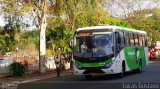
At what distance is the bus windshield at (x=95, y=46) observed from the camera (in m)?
25.2

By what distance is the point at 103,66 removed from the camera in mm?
25062

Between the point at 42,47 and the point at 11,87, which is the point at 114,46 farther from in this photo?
the point at 42,47

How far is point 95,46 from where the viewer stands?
83.0 ft

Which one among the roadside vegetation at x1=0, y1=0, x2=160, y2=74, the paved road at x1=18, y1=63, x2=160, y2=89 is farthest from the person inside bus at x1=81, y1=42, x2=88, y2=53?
the roadside vegetation at x1=0, y1=0, x2=160, y2=74

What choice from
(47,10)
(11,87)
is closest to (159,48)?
(47,10)

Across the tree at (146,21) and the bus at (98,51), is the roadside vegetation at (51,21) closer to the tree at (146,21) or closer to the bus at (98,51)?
the bus at (98,51)

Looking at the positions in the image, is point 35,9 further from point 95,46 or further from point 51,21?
point 95,46

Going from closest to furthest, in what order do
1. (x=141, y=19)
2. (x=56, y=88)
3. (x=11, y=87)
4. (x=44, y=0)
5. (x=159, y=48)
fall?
(x=56, y=88), (x=11, y=87), (x=44, y=0), (x=159, y=48), (x=141, y=19)

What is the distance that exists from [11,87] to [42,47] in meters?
13.7

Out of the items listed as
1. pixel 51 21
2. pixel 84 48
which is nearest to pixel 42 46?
pixel 51 21

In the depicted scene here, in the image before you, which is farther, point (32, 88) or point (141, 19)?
point (141, 19)

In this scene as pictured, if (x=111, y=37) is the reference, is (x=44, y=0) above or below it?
above

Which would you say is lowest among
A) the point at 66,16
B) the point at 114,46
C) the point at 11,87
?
the point at 11,87

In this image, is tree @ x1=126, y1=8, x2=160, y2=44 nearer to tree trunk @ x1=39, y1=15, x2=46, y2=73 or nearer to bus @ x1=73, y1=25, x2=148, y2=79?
tree trunk @ x1=39, y1=15, x2=46, y2=73
